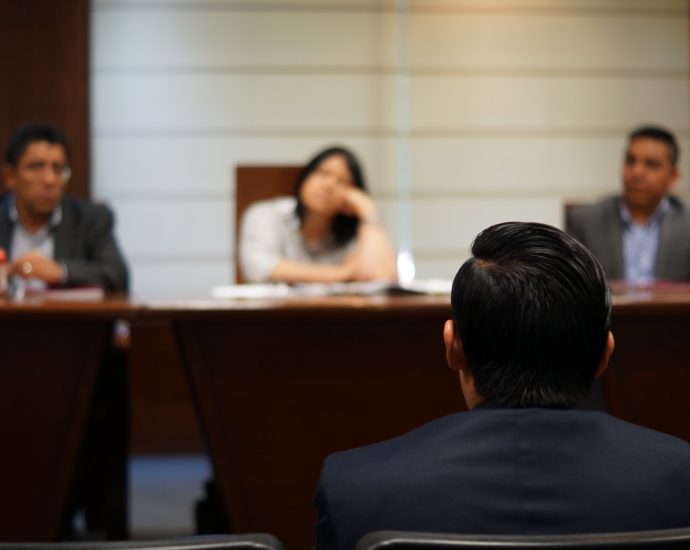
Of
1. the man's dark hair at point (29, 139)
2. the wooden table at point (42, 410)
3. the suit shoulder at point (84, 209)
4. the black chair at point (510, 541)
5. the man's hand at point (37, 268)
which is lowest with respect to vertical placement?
the wooden table at point (42, 410)

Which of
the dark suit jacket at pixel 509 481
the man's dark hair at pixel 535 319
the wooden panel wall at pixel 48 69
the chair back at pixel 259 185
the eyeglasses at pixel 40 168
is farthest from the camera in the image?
the wooden panel wall at pixel 48 69

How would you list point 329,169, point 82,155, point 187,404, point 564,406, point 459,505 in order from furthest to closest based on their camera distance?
point 82,155, point 187,404, point 329,169, point 564,406, point 459,505

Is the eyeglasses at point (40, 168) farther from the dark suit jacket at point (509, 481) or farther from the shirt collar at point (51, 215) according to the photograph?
the dark suit jacket at point (509, 481)

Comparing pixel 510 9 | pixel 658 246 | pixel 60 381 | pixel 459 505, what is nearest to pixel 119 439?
pixel 60 381

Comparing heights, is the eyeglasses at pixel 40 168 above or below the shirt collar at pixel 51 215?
above

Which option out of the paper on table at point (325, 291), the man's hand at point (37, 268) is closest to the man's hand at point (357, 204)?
the paper on table at point (325, 291)

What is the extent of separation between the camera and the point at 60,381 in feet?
7.94

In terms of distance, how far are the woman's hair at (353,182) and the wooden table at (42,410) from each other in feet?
4.78

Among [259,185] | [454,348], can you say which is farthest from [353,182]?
[454,348]

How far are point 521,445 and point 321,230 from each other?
9.33 ft

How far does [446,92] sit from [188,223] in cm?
148

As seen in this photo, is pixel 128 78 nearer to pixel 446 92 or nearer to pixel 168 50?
pixel 168 50

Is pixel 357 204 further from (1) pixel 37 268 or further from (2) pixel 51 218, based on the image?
(1) pixel 37 268

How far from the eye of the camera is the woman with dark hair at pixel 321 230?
3.64m
